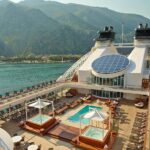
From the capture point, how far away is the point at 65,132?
19.4 m

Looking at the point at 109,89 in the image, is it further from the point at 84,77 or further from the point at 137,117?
the point at 137,117

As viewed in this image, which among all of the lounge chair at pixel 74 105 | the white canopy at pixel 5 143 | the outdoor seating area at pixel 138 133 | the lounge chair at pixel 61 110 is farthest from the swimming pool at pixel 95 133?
the lounge chair at pixel 74 105

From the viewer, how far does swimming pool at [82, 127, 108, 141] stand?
17391mm

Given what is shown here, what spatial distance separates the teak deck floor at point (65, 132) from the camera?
59.9ft

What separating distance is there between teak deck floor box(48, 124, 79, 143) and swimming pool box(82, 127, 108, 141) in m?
1.18

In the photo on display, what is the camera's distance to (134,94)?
28.7 metres

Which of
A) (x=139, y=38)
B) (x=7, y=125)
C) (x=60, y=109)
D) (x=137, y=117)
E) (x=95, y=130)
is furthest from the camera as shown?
(x=139, y=38)

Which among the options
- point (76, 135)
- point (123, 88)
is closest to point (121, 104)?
point (123, 88)

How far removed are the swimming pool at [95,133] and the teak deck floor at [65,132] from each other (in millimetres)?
1185

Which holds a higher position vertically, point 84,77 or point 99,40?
point 99,40

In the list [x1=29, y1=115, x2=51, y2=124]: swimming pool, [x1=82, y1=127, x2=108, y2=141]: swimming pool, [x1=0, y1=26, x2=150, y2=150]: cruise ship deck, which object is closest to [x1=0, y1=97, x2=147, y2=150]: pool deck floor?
[x1=0, y1=26, x2=150, y2=150]: cruise ship deck

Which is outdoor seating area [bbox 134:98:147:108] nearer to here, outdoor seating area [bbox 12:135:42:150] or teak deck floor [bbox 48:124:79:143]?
teak deck floor [bbox 48:124:79:143]

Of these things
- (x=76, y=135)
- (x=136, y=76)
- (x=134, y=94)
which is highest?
(x=136, y=76)

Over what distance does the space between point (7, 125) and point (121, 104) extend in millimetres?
14593
